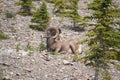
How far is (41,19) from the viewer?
29531mm

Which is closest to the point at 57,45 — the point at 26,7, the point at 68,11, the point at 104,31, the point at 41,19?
the point at 104,31

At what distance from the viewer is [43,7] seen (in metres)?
28.8

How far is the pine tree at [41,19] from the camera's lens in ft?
94.5

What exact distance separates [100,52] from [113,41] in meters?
0.74

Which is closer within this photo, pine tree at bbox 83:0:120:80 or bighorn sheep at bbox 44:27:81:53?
pine tree at bbox 83:0:120:80

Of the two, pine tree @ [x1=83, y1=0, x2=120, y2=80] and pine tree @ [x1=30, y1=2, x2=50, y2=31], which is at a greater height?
pine tree @ [x1=83, y1=0, x2=120, y2=80]

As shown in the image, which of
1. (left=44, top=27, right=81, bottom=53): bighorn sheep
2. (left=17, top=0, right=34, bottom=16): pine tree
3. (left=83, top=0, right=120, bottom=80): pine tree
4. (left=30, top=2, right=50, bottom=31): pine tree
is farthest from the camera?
(left=17, top=0, right=34, bottom=16): pine tree

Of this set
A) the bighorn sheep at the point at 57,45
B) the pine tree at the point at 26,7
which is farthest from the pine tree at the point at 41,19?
the bighorn sheep at the point at 57,45

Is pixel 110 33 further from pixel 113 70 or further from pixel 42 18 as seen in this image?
pixel 42 18

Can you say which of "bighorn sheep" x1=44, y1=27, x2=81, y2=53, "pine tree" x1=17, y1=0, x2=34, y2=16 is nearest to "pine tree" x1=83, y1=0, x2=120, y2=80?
"bighorn sheep" x1=44, y1=27, x2=81, y2=53

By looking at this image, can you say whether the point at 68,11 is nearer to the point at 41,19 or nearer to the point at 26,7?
the point at 41,19

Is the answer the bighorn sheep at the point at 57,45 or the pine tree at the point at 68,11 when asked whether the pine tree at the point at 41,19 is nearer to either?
the pine tree at the point at 68,11

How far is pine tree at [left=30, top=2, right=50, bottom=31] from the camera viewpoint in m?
28.8

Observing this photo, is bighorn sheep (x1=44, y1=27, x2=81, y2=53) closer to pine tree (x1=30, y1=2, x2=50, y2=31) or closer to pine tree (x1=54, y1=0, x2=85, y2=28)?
pine tree (x1=30, y1=2, x2=50, y2=31)
